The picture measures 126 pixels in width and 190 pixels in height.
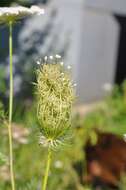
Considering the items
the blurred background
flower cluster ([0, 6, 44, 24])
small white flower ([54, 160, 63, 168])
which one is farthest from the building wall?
flower cluster ([0, 6, 44, 24])

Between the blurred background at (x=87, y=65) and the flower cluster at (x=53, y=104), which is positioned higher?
the flower cluster at (x=53, y=104)

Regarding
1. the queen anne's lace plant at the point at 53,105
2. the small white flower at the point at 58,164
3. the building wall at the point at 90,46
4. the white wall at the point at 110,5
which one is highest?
the queen anne's lace plant at the point at 53,105

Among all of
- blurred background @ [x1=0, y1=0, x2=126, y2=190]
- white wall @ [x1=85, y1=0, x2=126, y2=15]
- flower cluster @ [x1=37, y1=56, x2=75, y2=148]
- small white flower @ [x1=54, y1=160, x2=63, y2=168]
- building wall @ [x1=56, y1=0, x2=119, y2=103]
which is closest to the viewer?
flower cluster @ [x1=37, y1=56, x2=75, y2=148]

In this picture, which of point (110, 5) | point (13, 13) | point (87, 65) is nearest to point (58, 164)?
point (13, 13)

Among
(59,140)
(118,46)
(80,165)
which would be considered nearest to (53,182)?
Result: (80,165)

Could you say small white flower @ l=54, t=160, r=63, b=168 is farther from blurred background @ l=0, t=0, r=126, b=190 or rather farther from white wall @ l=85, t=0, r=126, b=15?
white wall @ l=85, t=0, r=126, b=15

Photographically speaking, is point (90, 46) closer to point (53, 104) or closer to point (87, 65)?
point (87, 65)

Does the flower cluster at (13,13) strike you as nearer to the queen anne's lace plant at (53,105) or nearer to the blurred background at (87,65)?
the queen anne's lace plant at (53,105)

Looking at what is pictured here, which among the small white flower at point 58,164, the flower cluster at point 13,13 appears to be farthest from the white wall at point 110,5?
the flower cluster at point 13,13
